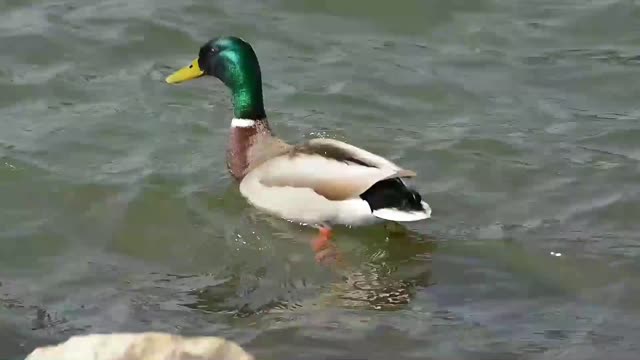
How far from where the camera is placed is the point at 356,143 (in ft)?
30.1

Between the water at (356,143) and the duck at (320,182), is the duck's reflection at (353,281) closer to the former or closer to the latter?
the water at (356,143)

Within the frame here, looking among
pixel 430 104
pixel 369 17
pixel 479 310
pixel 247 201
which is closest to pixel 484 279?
pixel 479 310

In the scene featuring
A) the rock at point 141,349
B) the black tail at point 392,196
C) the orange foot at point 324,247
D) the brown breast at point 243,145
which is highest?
the rock at point 141,349

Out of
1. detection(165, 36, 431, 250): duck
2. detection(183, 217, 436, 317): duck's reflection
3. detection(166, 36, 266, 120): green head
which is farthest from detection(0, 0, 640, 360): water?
detection(166, 36, 266, 120): green head

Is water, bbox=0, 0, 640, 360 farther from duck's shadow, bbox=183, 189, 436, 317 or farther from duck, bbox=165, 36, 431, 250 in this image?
duck, bbox=165, 36, 431, 250

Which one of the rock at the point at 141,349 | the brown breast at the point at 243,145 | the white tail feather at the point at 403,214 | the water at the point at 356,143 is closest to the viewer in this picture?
the rock at the point at 141,349

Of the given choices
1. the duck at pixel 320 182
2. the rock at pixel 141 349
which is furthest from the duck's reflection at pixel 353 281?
the rock at pixel 141 349

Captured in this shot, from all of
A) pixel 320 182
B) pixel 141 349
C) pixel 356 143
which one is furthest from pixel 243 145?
pixel 141 349

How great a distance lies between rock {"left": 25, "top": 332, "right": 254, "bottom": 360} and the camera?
5070mm

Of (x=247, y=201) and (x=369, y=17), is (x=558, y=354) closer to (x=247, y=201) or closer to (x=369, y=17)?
(x=247, y=201)

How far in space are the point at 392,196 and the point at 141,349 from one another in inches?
112

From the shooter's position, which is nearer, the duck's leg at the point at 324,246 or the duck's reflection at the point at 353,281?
the duck's reflection at the point at 353,281

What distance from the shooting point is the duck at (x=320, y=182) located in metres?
7.57

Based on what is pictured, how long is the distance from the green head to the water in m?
0.45
